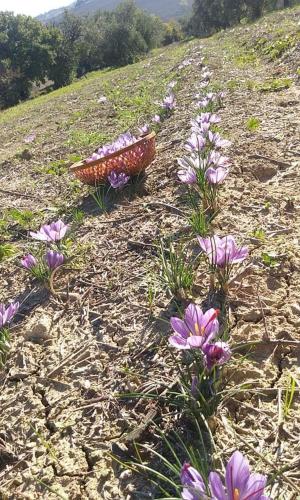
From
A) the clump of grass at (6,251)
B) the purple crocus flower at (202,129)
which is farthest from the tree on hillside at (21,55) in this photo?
the clump of grass at (6,251)

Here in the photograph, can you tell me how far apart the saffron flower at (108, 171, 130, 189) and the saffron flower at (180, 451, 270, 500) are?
2261mm

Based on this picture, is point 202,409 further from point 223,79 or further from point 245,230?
point 223,79

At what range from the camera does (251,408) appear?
4.63 feet

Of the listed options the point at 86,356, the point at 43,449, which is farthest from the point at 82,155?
the point at 43,449

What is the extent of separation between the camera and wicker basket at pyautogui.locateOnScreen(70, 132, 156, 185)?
3039 millimetres

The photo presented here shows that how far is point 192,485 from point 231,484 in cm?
8

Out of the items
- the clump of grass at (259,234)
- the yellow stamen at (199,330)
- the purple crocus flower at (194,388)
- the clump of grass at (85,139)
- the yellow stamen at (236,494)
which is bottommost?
the clump of grass at (259,234)

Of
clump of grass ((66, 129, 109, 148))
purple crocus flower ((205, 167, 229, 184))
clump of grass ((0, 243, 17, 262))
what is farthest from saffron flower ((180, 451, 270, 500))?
clump of grass ((66, 129, 109, 148))

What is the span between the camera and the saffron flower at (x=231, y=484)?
955 millimetres

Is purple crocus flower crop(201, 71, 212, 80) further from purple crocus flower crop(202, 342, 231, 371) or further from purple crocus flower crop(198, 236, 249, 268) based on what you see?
purple crocus flower crop(202, 342, 231, 371)

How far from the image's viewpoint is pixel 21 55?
36375 mm

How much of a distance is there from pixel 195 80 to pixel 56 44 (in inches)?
1359

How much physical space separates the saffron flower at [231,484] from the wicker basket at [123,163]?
7.51 ft

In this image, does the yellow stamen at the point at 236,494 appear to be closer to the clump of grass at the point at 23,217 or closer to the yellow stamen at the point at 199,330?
the yellow stamen at the point at 199,330
